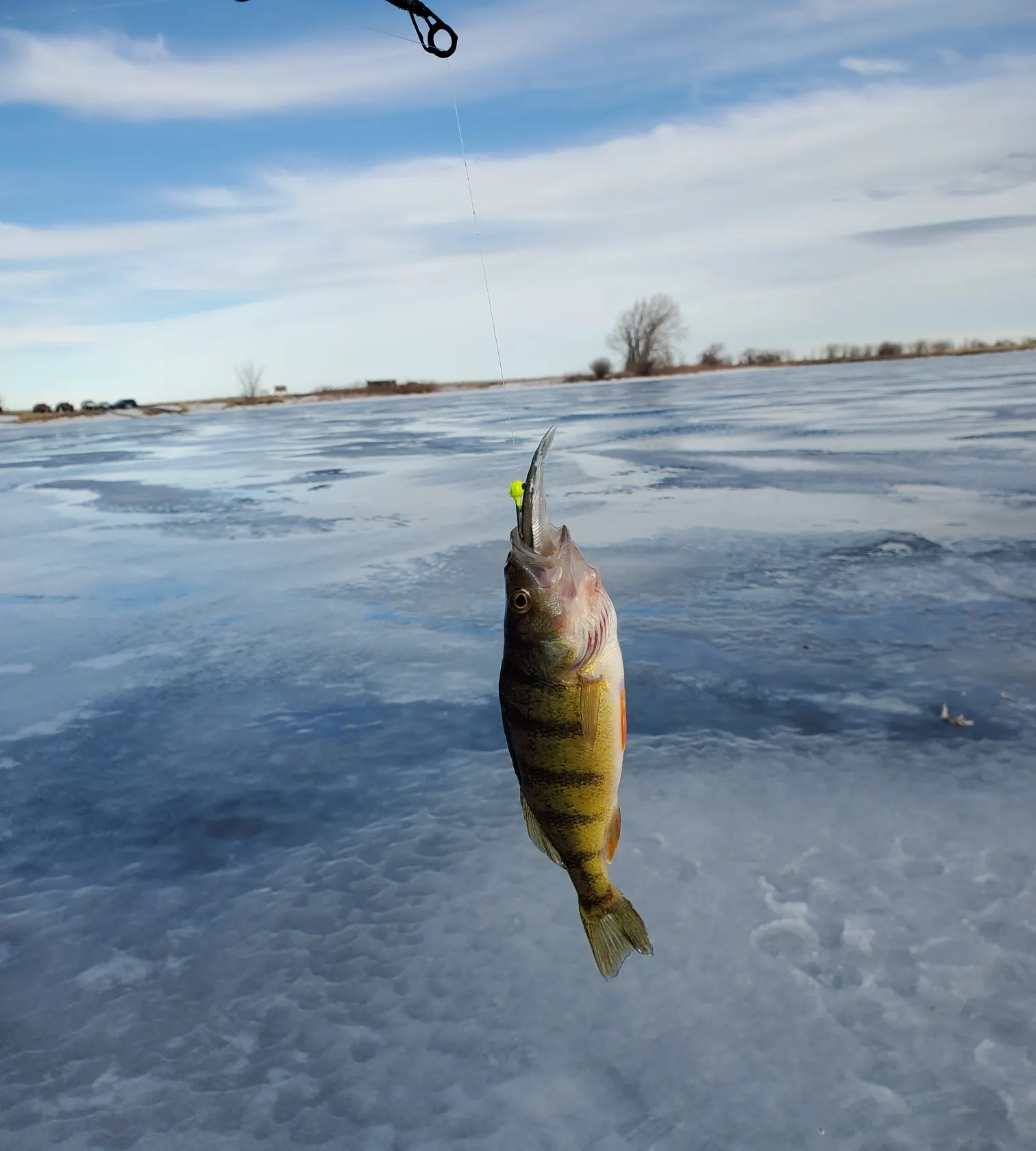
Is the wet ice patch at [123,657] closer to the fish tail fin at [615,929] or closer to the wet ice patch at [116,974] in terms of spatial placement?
the wet ice patch at [116,974]

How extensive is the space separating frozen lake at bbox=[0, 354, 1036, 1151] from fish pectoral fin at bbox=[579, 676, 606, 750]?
4.44ft

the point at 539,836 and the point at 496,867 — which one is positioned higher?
the point at 539,836

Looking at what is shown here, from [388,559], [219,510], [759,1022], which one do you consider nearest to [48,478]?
[219,510]

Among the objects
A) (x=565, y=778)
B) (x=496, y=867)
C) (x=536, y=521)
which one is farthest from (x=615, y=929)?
(x=496, y=867)

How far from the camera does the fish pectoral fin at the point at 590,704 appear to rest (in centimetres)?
159

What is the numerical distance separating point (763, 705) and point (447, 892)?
1.99 m

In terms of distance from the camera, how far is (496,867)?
3.41m

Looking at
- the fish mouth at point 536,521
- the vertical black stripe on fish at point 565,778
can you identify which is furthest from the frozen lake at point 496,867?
the fish mouth at point 536,521

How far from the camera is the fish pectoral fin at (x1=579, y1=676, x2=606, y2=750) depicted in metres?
1.59

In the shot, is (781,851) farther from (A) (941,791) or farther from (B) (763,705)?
(B) (763,705)

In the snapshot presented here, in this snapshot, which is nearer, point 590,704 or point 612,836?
point 590,704

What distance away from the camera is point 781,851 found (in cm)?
336

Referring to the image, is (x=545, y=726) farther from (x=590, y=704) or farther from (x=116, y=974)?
(x=116, y=974)

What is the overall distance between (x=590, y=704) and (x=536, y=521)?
34cm
